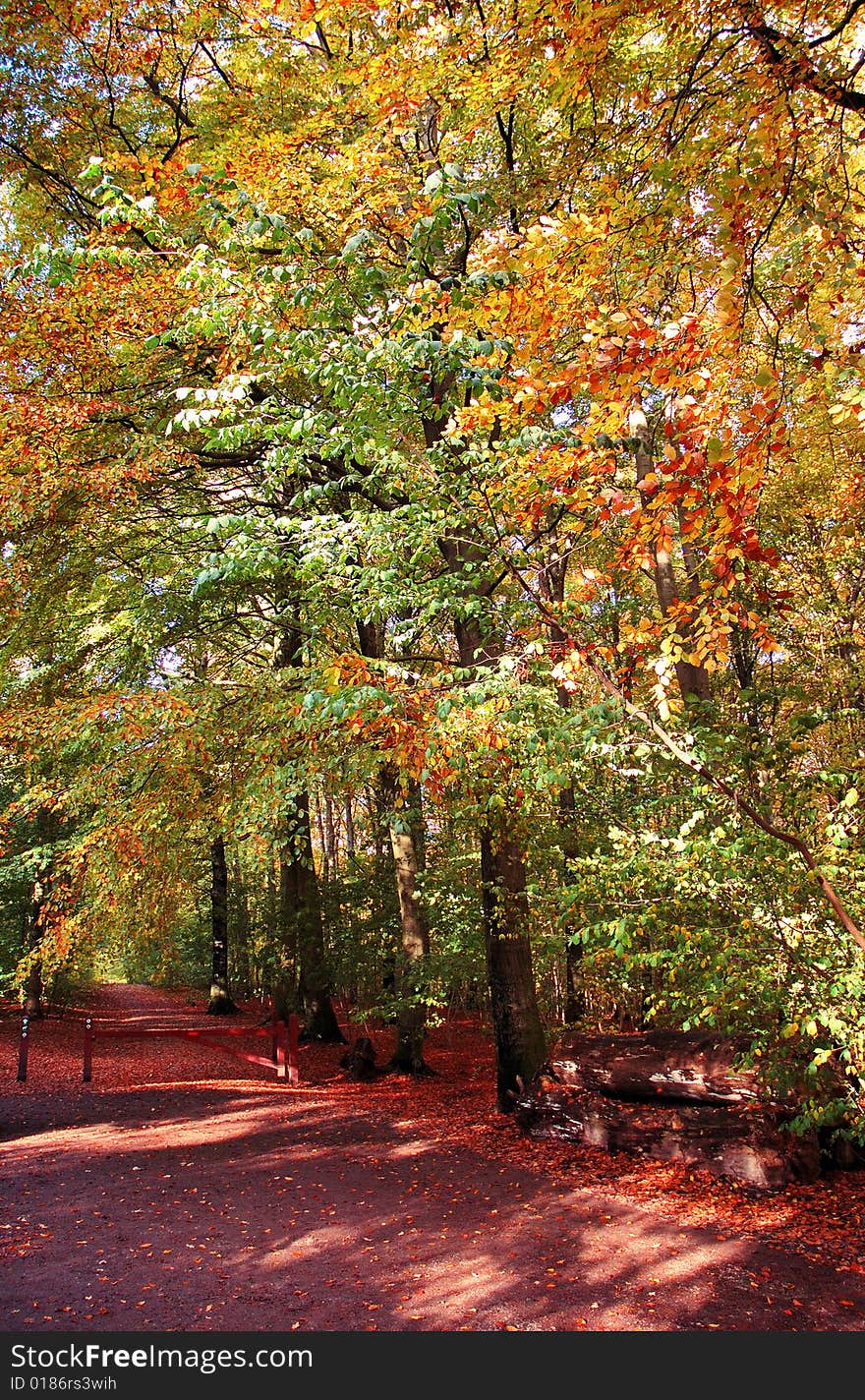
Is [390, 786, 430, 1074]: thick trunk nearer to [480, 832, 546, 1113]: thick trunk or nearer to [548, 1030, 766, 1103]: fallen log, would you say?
[480, 832, 546, 1113]: thick trunk

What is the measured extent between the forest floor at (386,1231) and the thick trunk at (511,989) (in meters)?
0.60

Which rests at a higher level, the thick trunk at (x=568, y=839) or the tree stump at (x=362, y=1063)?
the thick trunk at (x=568, y=839)

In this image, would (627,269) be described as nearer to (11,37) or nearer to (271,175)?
(271,175)

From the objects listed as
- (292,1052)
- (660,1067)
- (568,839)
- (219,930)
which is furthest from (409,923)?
(219,930)

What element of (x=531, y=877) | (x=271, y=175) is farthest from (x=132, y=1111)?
(x=271, y=175)

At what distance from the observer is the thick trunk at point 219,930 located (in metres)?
17.8

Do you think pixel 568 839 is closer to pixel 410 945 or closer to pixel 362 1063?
pixel 410 945

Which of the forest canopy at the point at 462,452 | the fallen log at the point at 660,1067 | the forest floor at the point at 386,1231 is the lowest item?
the forest floor at the point at 386,1231

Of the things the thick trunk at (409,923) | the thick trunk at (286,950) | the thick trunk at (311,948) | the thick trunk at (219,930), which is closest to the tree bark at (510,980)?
the thick trunk at (409,923)

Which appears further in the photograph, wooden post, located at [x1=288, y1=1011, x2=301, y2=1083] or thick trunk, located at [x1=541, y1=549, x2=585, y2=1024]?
wooden post, located at [x1=288, y1=1011, x2=301, y2=1083]

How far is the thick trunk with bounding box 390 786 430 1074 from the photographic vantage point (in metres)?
10.6

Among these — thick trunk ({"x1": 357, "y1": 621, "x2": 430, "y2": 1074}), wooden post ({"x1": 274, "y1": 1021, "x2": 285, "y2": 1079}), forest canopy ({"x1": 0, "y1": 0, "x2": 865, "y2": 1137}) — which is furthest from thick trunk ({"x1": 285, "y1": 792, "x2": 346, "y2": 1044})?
forest canopy ({"x1": 0, "y1": 0, "x2": 865, "y2": 1137})

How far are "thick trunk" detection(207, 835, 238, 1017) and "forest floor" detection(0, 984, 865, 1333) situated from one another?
8.10 metres

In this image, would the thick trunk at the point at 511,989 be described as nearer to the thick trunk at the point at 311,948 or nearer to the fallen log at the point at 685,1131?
the fallen log at the point at 685,1131
